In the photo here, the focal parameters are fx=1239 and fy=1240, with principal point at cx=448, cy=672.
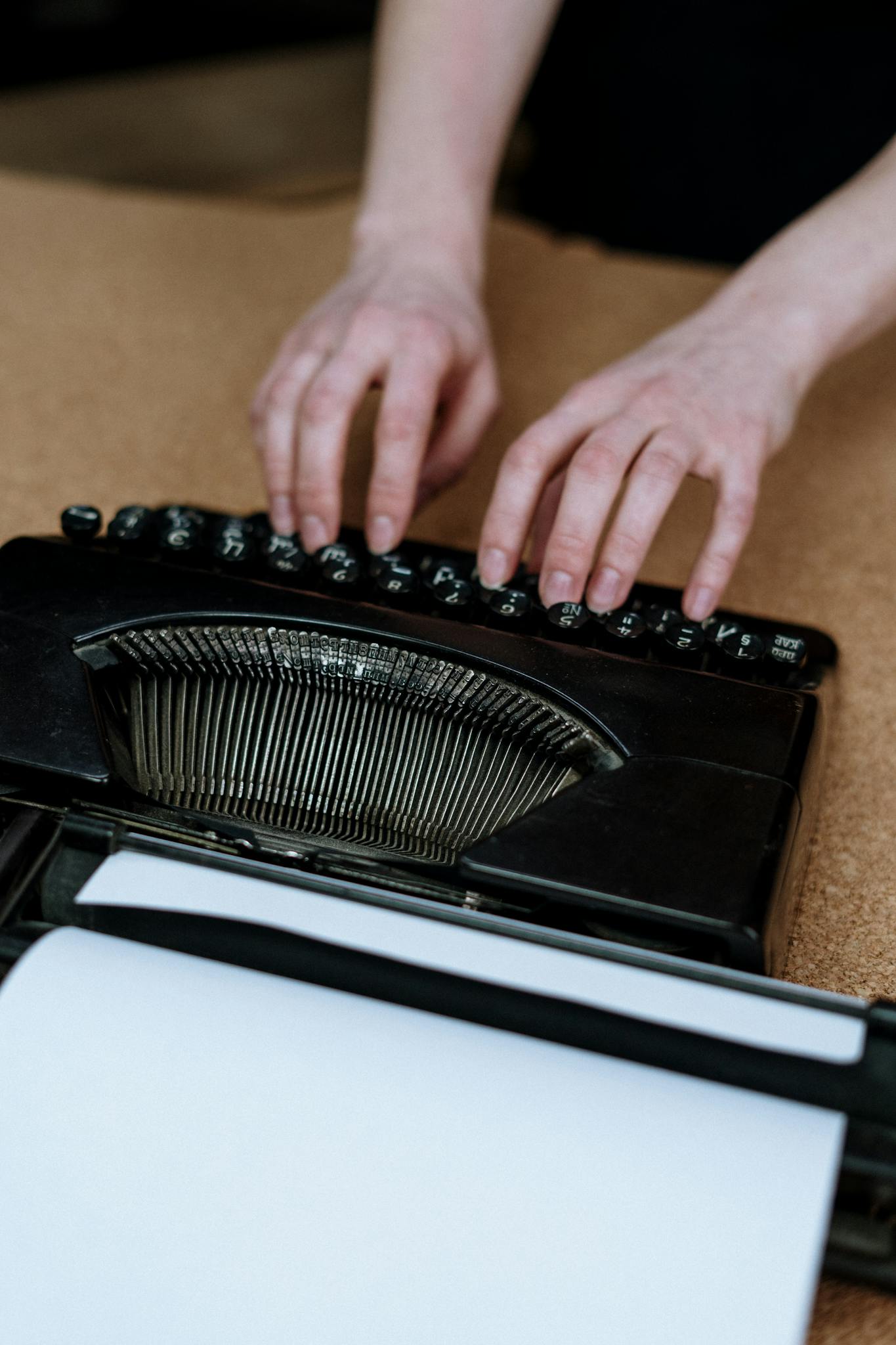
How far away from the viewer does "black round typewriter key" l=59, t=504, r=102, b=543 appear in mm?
787

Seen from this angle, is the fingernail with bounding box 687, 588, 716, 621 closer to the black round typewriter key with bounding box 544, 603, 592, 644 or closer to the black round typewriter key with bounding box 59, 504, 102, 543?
the black round typewriter key with bounding box 544, 603, 592, 644

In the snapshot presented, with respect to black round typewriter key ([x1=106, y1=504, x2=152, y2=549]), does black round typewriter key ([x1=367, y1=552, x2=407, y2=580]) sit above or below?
above

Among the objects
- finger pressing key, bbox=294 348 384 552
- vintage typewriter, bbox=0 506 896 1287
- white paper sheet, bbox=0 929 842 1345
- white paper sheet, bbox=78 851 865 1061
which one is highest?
finger pressing key, bbox=294 348 384 552

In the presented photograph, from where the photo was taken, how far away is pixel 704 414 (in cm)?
86

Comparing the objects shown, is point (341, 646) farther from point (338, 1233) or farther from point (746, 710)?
point (338, 1233)

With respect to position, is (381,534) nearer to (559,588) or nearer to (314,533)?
(314,533)

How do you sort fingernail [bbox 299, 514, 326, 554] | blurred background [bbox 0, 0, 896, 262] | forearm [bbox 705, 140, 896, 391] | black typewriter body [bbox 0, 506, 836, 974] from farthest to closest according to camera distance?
blurred background [bbox 0, 0, 896, 262]
forearm [bbox 705, 140, 896, 391]
fingernail [bbox 299, 514, 326, 554]
black typewriter body [bbox 0, 506, 836, 974]

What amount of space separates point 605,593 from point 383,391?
0.88 ft

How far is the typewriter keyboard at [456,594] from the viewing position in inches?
28.5

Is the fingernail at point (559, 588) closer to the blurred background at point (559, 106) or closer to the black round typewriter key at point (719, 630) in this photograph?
the black round typewriter key at point (719, 630)

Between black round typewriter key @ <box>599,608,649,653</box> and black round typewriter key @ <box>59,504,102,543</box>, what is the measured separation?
329 mm

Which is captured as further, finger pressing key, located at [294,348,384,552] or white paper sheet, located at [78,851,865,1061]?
finger pressing key, located at [294,348,384,552]

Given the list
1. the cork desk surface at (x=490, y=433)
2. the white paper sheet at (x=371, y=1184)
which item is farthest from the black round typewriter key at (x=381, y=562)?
the white paper sheet at (x=371, y=1184)

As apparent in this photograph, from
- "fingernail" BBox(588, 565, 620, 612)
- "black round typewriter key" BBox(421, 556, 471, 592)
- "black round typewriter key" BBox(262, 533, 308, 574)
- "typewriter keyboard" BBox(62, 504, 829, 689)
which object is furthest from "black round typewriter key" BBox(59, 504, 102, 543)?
"fingernail" BBox(588, 565, 620, 612)
